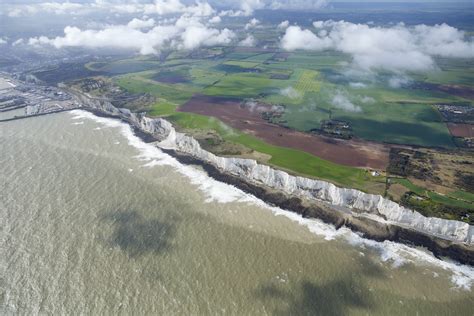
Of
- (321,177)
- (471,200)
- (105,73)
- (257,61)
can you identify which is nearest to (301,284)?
(321,177)

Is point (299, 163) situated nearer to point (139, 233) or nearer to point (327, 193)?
point (327, 193)

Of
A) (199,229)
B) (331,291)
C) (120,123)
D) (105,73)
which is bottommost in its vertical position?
(331,291)

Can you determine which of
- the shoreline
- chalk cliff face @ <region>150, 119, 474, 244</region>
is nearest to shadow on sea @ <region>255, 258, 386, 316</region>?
the shoreline

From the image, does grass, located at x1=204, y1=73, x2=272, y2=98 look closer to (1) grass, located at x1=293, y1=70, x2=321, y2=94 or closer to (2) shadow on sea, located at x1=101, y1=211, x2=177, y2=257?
(1) grass, located at x1=293, y1=70, x2=321, y2=94

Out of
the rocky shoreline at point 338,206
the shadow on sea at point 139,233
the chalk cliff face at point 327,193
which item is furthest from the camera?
the chalk cliff face at point 327,193

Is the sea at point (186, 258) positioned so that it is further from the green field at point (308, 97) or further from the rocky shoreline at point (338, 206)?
the green field at point (308, 97)

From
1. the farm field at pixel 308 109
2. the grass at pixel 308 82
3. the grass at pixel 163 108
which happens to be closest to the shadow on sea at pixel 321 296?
the farm field at pixel 308 109

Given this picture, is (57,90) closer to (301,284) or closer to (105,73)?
(105,73)
